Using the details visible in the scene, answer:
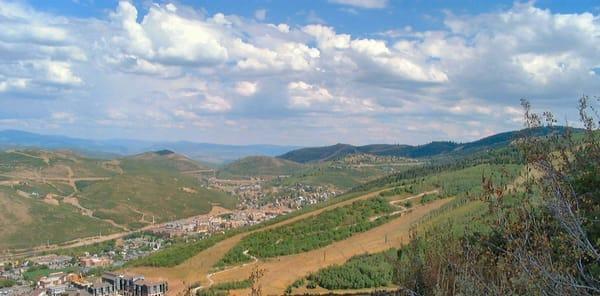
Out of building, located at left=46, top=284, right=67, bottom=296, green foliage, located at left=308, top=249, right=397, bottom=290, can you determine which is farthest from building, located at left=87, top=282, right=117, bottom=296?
green foliage, located at left=308, top=249, right=397, bottom=290

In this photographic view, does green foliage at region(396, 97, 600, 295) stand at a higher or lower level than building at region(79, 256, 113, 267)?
higher

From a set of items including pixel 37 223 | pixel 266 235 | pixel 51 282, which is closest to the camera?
pixel 51 282

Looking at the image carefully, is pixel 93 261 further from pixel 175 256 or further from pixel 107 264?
pixel 175 256

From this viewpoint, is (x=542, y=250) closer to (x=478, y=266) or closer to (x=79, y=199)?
(x=478, y=266)

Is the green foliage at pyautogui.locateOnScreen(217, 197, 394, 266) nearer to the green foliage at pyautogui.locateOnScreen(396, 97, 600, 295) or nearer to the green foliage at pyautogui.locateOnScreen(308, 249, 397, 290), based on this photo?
the green foliage at pyautogui.locateOnScreen(308, 249, 397, 290)

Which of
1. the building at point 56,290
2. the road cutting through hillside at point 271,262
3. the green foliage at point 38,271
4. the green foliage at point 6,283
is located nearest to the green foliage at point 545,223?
the road cutting through hillside at point 271,262

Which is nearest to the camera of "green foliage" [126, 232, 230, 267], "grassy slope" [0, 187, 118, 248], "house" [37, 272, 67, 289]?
"house" [37, 272, 67, 289]

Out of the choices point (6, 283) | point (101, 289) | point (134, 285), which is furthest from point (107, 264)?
point (134, 285)
